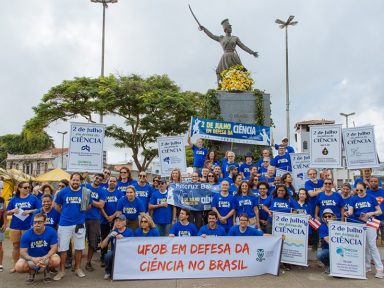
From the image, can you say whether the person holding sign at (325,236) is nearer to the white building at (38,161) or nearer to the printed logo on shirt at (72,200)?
the printed logo on shirt at (72,200)

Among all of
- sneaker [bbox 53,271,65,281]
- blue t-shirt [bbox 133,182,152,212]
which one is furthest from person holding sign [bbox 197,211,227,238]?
sneaker [bbox 53,271,65,281]

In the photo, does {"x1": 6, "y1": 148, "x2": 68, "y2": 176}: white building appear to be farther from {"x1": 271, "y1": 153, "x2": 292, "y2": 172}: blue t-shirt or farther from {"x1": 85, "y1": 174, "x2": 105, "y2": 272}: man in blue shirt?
{"x1": 85, "y1": 174, "x2": 105, "y2": 272}: man in blue shirt

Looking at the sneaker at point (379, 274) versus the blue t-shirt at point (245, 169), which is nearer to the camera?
the sneaker at point (379, 274)

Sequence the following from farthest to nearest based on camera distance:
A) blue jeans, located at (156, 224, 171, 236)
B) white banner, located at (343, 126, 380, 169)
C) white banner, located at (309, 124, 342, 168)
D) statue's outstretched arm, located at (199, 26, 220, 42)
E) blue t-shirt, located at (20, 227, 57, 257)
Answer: statue's outstretched arm, located at (199, 26, 220, 42), white banner, located at (309, 124, 342, 168), white banner, located at (343, 126, 380, 169), blue jeans, located at (156, 224, 171, 236), blue t-shirt, located at (20, 227, 57, 257)

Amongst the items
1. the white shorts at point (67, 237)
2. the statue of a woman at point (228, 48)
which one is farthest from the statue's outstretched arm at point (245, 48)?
the white shorts at point (67, 237)

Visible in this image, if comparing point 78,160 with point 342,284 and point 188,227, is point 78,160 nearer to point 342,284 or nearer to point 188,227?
point 188,227

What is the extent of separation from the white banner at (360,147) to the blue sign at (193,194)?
12.0 ft

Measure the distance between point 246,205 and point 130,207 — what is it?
2385 millimetres

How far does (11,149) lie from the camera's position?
68.8 metres

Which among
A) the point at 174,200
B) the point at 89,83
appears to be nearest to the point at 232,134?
the point at 174,200

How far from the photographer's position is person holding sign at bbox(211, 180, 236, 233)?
809 centimetres

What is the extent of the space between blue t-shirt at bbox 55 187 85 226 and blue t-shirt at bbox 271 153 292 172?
20.2 feet

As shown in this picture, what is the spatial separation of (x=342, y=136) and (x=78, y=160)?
21.9 feet

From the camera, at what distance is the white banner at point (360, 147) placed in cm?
973
